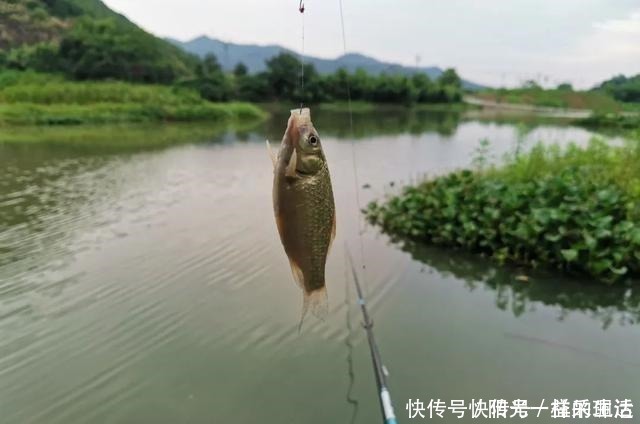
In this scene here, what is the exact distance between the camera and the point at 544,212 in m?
6.71

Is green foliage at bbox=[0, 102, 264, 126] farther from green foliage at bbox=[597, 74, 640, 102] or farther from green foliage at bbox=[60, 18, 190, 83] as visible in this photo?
green foliage at bbox=[597, 74, 640, 102]

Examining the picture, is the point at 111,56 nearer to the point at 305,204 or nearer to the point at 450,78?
the point at 450,78

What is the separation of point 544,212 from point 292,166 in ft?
19.4

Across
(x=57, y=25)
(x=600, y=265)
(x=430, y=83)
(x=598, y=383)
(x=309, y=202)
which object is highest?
(x=57, y=25)

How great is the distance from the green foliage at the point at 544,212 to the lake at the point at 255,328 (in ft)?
1.06

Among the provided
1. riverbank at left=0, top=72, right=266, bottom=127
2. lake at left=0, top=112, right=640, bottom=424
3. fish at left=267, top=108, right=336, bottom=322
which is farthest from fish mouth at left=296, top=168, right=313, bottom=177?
riverbank at left=0, top=72, right=266, bottom=127

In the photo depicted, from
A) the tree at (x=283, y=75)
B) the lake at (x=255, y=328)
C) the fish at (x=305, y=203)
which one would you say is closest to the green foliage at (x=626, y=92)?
the tree at (x=283, y=75)

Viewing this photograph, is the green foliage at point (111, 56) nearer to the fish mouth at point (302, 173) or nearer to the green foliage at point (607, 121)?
the green foliage at point (607, 121)

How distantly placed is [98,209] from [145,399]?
22.4 feet

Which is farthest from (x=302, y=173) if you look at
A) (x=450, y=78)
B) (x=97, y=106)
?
(x=450, y=78)

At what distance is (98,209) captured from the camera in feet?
33.4

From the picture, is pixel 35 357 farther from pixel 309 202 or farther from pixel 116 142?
pixel 116 142

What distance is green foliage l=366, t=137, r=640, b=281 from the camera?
6.32 meters

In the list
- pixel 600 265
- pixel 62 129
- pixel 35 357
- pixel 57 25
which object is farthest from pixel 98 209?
pixel 57 25
